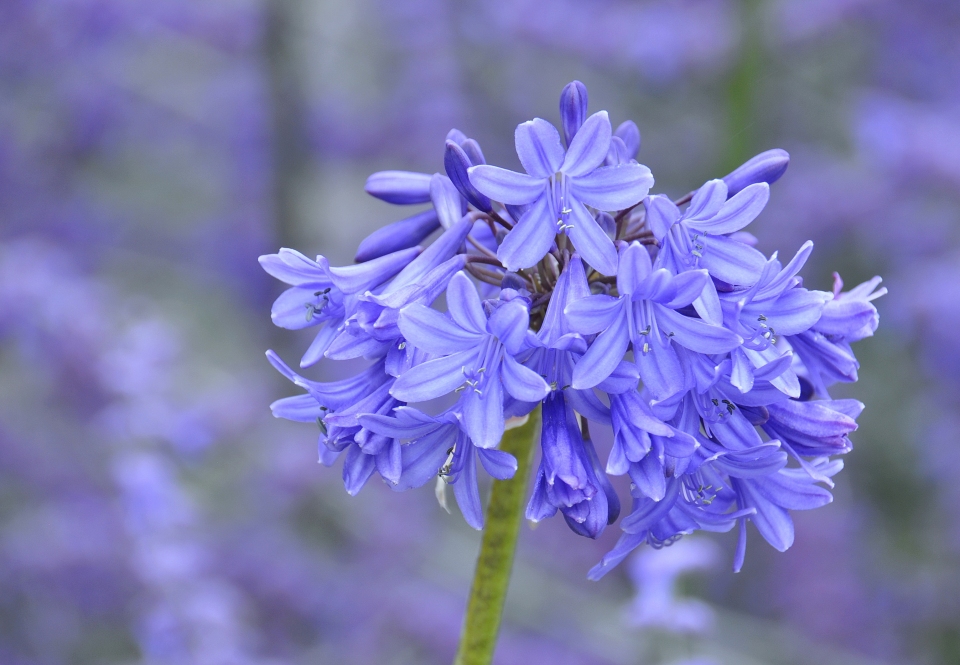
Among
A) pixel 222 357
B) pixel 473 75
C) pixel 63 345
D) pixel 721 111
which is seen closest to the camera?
pixel 63 345

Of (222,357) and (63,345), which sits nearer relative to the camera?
(63,345)

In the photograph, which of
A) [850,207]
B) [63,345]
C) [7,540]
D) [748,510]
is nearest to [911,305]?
[850,207]

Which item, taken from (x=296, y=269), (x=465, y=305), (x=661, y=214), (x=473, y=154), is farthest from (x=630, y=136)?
(x=296, y=269)

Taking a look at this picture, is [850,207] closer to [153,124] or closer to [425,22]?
[425,22]

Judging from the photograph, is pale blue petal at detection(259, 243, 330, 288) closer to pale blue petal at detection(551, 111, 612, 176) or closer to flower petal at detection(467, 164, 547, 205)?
flower petal at detection(467, 164, 547, 205)

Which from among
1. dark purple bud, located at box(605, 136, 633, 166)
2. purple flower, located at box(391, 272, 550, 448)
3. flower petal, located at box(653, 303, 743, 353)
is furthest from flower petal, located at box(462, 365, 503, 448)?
dark purple bud, located at box(605, 136, 633, 166)

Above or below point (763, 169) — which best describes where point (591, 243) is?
below

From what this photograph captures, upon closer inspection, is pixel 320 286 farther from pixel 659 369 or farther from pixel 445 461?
pixel 659 369
